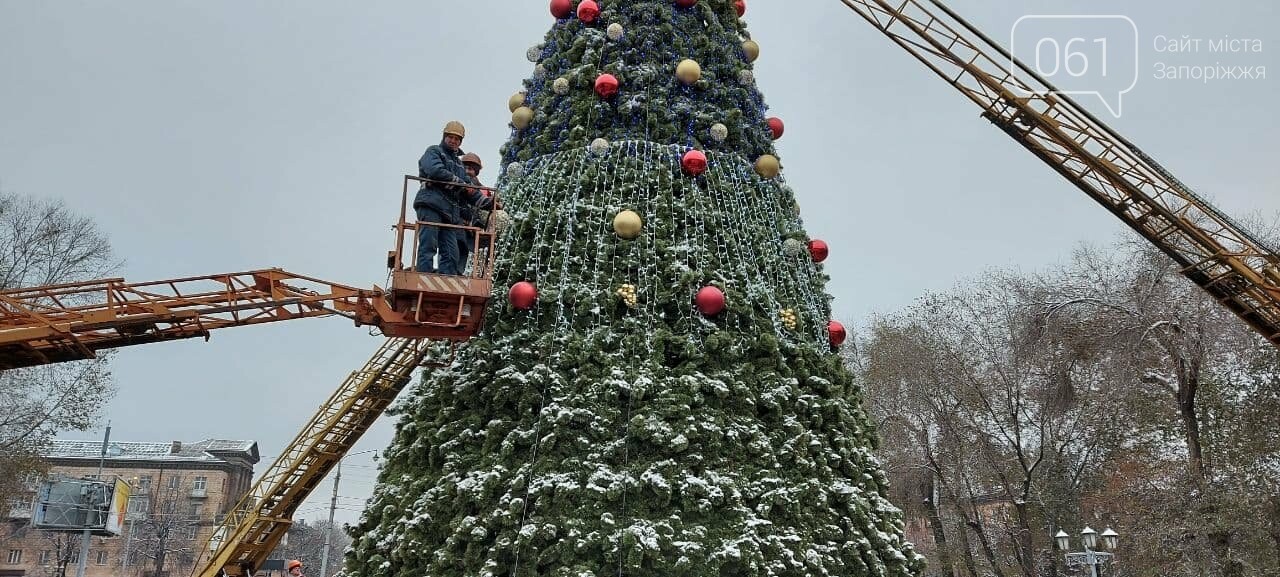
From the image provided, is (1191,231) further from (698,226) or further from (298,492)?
(298,492)

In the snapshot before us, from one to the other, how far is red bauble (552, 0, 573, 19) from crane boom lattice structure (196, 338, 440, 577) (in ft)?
14.5

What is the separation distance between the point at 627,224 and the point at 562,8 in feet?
10.9

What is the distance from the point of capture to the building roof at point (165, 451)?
60875 millimetres

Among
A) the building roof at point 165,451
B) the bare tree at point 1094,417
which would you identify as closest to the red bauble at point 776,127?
the bare tree at point 1094,417

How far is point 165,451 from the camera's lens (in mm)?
62375

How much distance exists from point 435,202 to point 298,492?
6341 millimetres

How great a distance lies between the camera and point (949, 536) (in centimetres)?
2827

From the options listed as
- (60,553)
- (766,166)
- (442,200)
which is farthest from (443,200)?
(60,553)

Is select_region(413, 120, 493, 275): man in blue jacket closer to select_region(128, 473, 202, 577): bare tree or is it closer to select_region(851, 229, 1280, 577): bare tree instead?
select_region(851, 229, 1280, 577): bare tree

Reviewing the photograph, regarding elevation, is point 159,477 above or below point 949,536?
above

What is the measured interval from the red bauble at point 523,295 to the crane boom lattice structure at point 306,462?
2.76m

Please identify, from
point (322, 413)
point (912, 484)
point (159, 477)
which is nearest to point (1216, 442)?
point (912, 484)

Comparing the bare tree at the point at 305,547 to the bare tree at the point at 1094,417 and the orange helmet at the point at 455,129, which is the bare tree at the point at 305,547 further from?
the orange helmet at the point at 455,129

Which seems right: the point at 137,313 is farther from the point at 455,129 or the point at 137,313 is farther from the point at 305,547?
the point at 305,547
